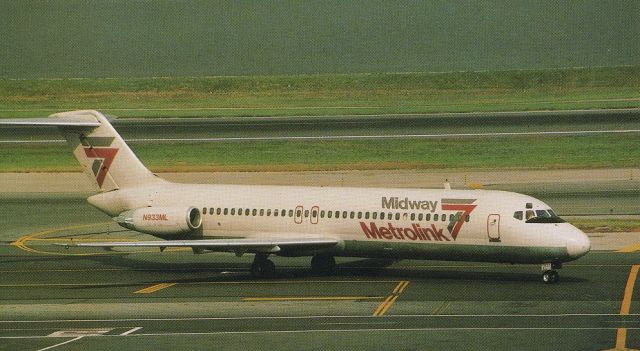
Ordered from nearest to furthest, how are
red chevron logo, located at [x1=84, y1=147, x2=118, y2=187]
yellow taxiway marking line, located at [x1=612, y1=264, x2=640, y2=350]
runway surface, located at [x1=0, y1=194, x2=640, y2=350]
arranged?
yellow taxiway marking line, located at [x1=612, y1=264, x2=640, y2=350] < runway surface, located at [x1=0, y1=194, x2=640, y2=350] < red chevron logo, located at [x1=84, y1=147, x2=118, y2=187]

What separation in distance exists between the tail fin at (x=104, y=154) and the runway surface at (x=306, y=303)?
3361mm

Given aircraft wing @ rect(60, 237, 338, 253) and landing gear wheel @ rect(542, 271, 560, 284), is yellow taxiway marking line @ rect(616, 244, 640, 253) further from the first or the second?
aircraft wing @ rect(60, 237, 338, 253)

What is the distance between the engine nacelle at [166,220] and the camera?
4344 cm

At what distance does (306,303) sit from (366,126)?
51.5 m

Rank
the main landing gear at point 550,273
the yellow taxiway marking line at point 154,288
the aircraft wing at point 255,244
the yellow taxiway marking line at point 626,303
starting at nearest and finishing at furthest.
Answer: the yellow taxiway marking line at point 626,303, the main landing gear at point 550,273, the yellow taxiway marking line at point 154,288, the aircraft wing at point 255,244

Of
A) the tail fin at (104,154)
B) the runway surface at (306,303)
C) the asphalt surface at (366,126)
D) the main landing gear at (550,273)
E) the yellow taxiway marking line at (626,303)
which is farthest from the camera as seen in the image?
the asphalt surface at (366,126)

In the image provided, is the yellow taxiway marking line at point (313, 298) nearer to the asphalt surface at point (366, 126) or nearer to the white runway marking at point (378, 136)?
the white runway marking at point (378, 136)

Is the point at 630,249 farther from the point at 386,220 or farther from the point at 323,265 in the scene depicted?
the point at 323,265

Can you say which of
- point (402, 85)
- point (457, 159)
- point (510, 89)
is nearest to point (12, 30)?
point (402, 85)

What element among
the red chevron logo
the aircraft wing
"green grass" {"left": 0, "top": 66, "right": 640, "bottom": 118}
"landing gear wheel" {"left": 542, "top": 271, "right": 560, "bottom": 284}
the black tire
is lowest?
"landing gear wheel" {"left": 542, "top": 271, "right": 560, "bottom": 284}

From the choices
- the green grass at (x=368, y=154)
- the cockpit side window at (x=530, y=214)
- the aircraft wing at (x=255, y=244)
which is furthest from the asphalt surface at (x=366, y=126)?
the cockpit side window at (x=530, y=214)

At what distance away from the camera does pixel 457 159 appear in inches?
2847

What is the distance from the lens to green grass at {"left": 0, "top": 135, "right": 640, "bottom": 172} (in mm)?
71000

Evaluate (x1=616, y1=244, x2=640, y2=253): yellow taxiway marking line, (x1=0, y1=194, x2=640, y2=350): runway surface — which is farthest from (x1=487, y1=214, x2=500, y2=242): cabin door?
(x1=616, y1=244, x2=640, y2=253): yellow taxiway marking line
